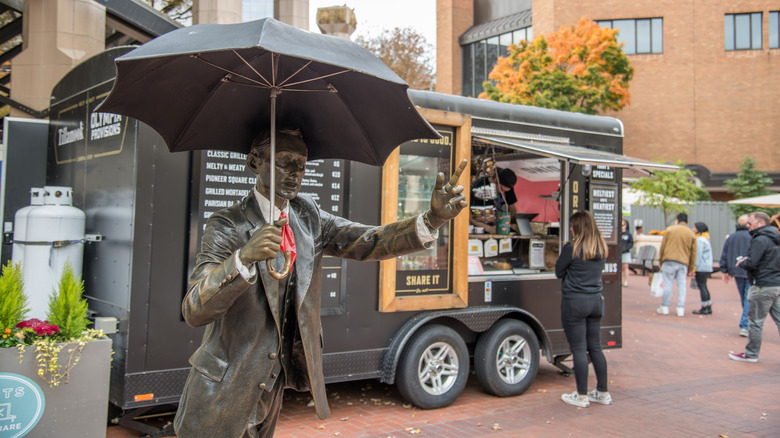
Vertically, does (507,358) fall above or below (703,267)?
below

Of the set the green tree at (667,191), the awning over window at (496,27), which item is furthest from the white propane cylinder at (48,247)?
the awning over window at (496,27)

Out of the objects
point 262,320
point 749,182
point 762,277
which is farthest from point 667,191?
point 262,320

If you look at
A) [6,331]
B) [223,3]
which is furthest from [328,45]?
[223,3]

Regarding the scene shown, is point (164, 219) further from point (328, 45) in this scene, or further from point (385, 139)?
point (328, 45)

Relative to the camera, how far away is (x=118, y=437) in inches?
203

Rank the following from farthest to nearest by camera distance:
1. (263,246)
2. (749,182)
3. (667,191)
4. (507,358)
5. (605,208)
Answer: (749,182) → (667,191) → (605,208) → (507,358) → (263,246)

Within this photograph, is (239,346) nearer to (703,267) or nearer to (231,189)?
(231,189)

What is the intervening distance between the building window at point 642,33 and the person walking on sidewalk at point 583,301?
31.3 metres

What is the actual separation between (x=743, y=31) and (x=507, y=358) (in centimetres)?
3459

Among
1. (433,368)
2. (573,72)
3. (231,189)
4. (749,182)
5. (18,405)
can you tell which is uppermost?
(573,72)

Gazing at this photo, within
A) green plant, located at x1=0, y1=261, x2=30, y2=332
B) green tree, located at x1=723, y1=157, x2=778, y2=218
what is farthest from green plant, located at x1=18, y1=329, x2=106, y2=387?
green tree, located at x1=723, y1=157, x2=778, y2=218

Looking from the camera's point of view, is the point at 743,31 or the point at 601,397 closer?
the point at 601,397

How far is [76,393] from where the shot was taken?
411cm

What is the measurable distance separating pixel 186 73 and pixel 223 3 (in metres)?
10.1
